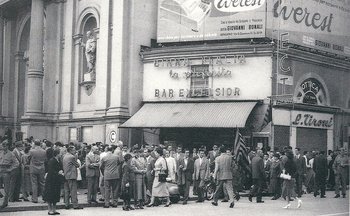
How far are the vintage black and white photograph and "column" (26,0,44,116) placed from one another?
0.29 feet

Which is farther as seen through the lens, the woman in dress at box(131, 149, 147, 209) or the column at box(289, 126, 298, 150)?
the column at box(289, 126, 298, 150)

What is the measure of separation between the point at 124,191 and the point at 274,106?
39.1ft

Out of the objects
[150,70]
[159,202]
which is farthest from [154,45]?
[159,202]

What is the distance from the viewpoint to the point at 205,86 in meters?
29.6

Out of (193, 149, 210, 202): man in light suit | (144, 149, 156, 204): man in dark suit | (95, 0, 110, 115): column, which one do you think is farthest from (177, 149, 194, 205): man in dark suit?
(95, 0, 110, 115): column

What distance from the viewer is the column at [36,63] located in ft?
116

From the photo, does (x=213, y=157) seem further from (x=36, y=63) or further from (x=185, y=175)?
(x=36, y=63)

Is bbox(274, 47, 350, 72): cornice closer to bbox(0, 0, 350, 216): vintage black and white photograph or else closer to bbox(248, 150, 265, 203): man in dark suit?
bbox(0, 0, 350, 216): vintage black and white photograph

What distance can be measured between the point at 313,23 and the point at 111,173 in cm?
1757

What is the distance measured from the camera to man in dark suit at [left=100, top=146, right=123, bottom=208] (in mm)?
18188

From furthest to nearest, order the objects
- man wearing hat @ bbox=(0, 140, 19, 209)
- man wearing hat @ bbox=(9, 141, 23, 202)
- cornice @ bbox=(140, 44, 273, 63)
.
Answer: cornice @ bbox=(140, 44, 273, 63) → man wearing hat @ bbox=(9, 141, 23, 202) → man wearing hat @ bbox=(0, 140, 19, 209)

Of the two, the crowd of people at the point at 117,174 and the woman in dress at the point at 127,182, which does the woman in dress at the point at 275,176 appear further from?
→ the woman in dress at the point at 127,182

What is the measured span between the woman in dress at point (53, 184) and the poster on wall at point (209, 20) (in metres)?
15.2

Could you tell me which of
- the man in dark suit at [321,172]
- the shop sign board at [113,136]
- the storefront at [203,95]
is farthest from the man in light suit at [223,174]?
the shop sign board at [113,136]
